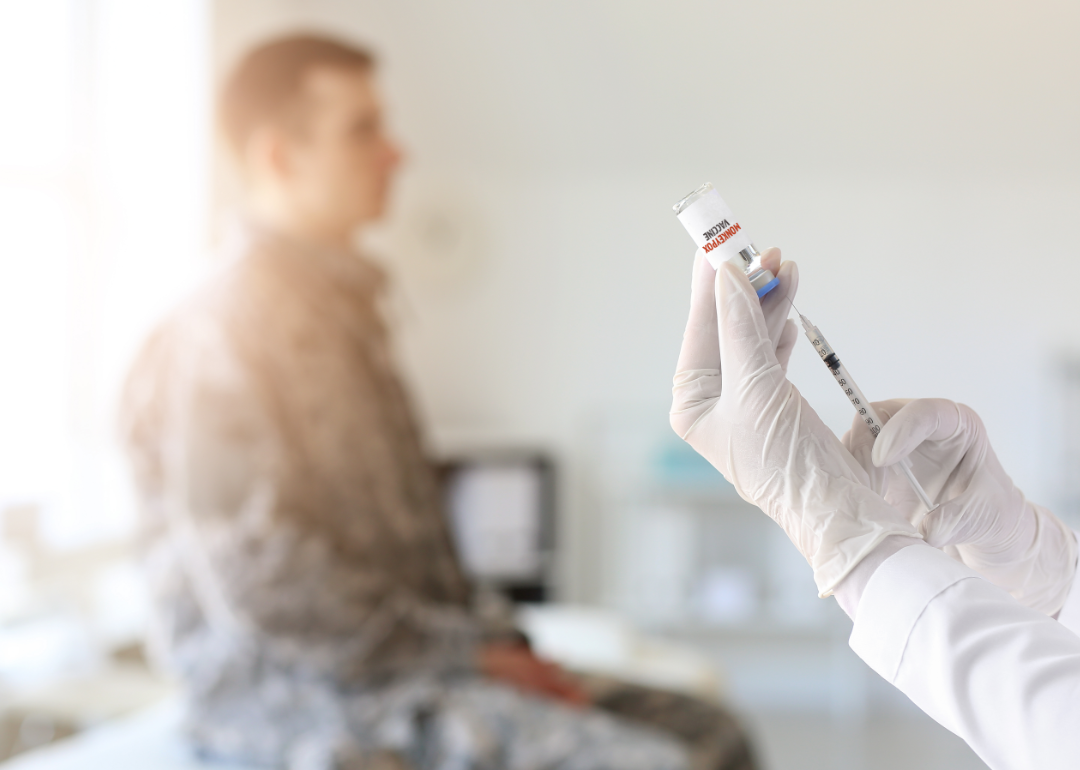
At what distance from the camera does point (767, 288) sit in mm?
445

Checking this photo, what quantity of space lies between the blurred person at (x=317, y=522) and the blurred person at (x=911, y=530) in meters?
0.65

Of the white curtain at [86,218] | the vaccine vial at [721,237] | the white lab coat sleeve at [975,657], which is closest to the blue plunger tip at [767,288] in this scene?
the vaccine vial at [721,237]

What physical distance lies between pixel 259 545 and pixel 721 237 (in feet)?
2.64

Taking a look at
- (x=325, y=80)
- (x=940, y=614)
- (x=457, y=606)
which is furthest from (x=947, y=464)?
(x=325, y=80)

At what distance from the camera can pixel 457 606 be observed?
134 cm

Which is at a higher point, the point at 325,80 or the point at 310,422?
the point at 325,80

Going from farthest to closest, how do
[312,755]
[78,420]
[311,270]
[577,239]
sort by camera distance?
[577,239] → [78,420] → [311,270] → [312,755]

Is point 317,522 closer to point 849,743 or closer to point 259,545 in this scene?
point 259,545

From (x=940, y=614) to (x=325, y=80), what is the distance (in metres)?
1.21

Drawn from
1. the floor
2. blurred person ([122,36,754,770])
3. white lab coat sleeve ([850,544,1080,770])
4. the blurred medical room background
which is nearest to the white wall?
the blurred medical room background

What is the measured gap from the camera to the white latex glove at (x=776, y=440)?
0.43 metres

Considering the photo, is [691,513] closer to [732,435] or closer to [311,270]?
[311,270]

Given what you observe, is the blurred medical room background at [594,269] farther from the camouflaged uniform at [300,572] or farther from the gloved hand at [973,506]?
the camouflaged uniform at [300,572]

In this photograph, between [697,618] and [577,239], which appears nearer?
[697,618]
